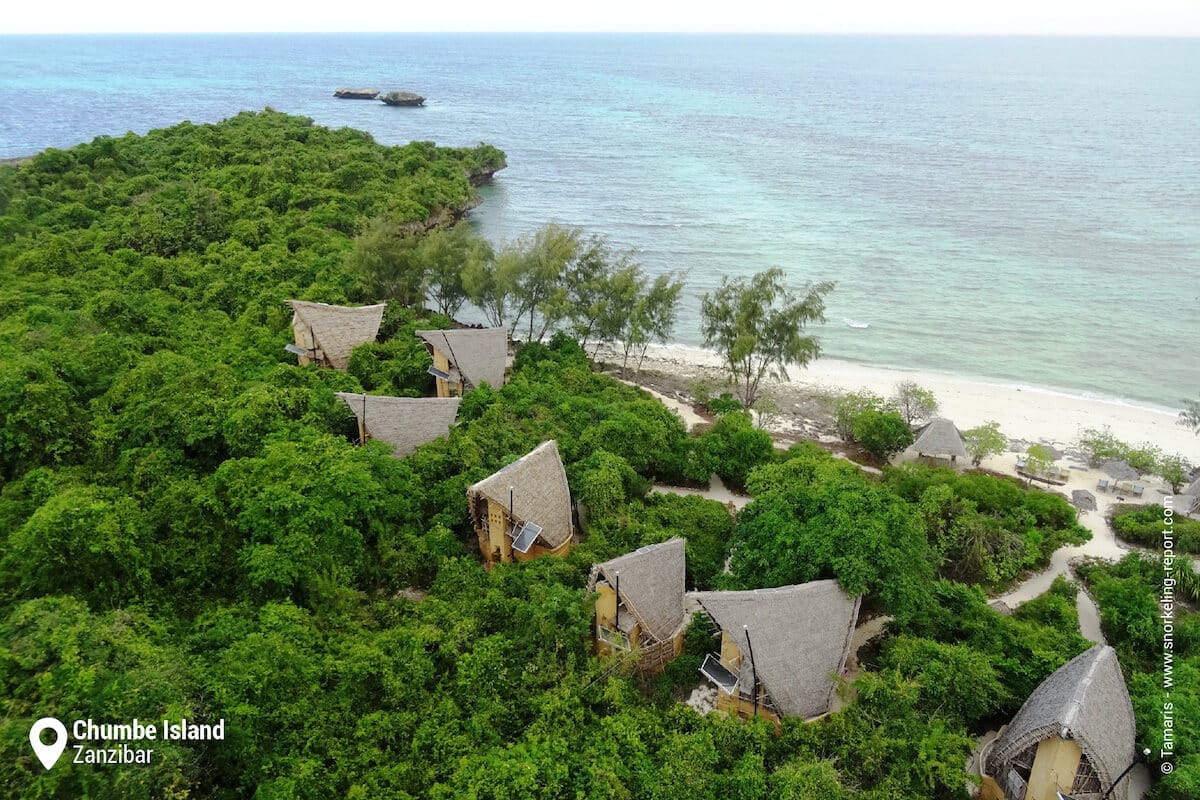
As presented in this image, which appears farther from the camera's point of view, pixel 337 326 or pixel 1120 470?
pixel 337 326

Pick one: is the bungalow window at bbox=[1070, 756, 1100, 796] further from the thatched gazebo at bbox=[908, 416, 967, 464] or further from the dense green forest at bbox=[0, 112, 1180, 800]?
the thatched gazebo at bbox=[908, 416, 967, 464]

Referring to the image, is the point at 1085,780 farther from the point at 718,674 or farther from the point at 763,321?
the point at 763,321

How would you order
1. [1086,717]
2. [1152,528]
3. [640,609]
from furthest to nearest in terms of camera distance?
[1152,528] → [640,609] → [1086,717]

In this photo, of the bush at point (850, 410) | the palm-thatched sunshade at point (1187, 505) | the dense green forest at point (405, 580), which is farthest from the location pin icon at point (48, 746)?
the palm-thatched sunshade at point (1187, 505)

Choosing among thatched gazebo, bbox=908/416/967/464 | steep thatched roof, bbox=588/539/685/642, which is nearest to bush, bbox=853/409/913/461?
thatched gazebo, bbox=908/416/967/464

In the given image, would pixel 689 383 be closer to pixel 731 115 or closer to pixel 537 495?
pixel 537 495

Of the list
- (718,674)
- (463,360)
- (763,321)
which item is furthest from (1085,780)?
(463,360)
